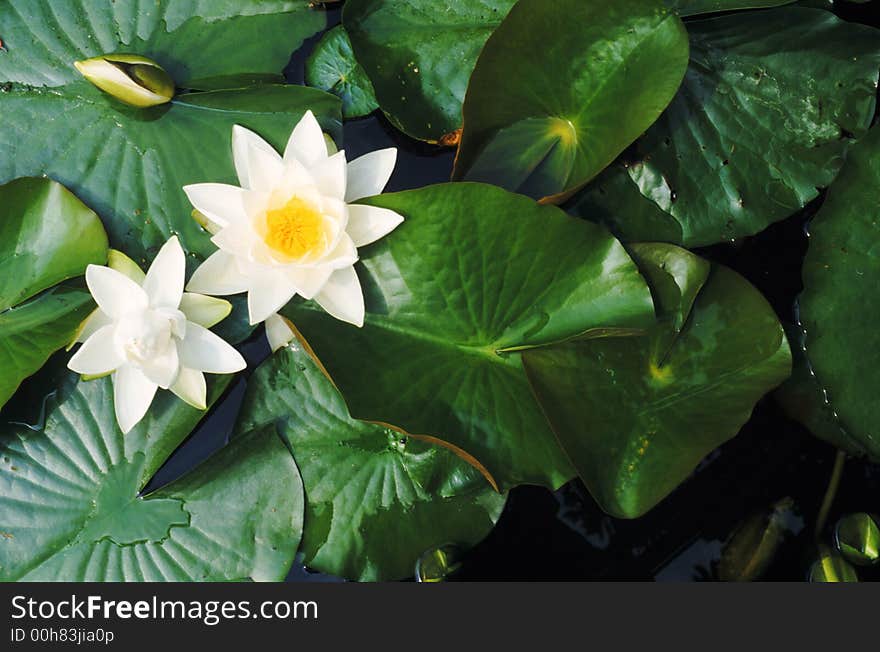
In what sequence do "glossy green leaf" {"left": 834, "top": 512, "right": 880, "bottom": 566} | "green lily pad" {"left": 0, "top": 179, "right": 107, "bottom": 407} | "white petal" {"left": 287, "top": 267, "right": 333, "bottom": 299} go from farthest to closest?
"glossy green leaf" {"left": 834, "top": 512, "right": 880, "bottom": 566}, "green lily pad" {"left": 0, "top": 179, "right": 107, "bottom": 407}, "white petal" {"left": 287, "top": 267, "right": 333, "bottom": 299}

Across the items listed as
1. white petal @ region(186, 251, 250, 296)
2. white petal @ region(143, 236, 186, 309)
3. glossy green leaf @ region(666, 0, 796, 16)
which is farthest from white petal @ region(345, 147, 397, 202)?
glossy green leaf @ region(666, 0, 796, 16)

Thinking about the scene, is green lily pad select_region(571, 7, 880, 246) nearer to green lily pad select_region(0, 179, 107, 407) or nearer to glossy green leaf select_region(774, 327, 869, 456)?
glossy green leaf select_region(774, 327, 869, 456)

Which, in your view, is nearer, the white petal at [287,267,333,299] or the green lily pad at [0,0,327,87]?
the white petal at [287,267,333,299]

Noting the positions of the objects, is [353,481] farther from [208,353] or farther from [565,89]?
[565,89]

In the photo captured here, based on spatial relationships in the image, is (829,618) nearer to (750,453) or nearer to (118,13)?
(750,453)

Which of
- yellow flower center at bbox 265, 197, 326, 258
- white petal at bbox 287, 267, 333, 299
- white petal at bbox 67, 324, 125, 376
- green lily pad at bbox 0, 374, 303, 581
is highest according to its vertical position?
yellow flower center at bbox 265, 197, 326, 258

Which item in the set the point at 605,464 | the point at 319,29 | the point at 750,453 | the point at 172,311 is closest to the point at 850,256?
the point at 750,453
